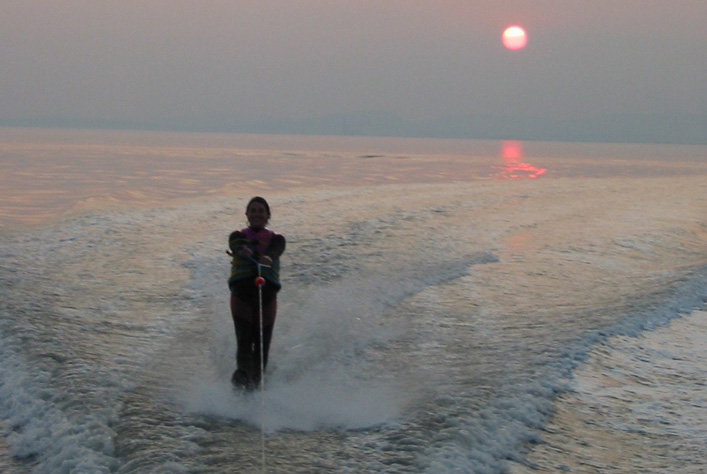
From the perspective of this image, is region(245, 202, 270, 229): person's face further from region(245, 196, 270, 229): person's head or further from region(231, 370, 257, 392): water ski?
region(231, 370, 257, 392): water ski

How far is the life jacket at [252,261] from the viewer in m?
5.88

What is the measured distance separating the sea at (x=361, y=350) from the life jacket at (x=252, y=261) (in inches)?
32.7

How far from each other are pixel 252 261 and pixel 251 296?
28 centimetres

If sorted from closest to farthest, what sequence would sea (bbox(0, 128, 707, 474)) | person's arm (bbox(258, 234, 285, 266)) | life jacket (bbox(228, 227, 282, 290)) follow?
sea (bbox(0, 128, 707, 474)) < life jacket (bbox(228, 227, 282, 290)) < person's arm (bbox(258, 234, 285, 266))

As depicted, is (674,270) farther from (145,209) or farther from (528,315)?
(145,209)

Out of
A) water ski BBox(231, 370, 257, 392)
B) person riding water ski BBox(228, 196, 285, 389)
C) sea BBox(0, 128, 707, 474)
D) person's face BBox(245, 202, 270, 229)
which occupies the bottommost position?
sea BBox(0, 128, 707, 474)

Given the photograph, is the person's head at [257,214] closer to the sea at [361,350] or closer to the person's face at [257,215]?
the person's face at [257,215]

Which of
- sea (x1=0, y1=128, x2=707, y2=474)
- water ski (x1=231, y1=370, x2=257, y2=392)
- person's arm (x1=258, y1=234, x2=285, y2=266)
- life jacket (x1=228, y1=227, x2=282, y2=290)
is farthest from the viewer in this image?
person's arm (x1=258, y1=234, x2=285, y2=266)

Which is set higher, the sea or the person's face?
the person's face

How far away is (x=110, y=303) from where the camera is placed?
8445 millimetres

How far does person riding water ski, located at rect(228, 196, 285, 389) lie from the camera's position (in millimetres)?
5789

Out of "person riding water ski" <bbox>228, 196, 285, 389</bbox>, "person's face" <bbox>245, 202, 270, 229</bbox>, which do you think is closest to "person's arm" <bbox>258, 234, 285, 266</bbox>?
"person riding water ski" <bbox>228, 196, 285, 389</bbox>

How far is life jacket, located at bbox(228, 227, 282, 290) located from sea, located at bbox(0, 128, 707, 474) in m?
0.83

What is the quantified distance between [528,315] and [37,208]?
40.1ft
